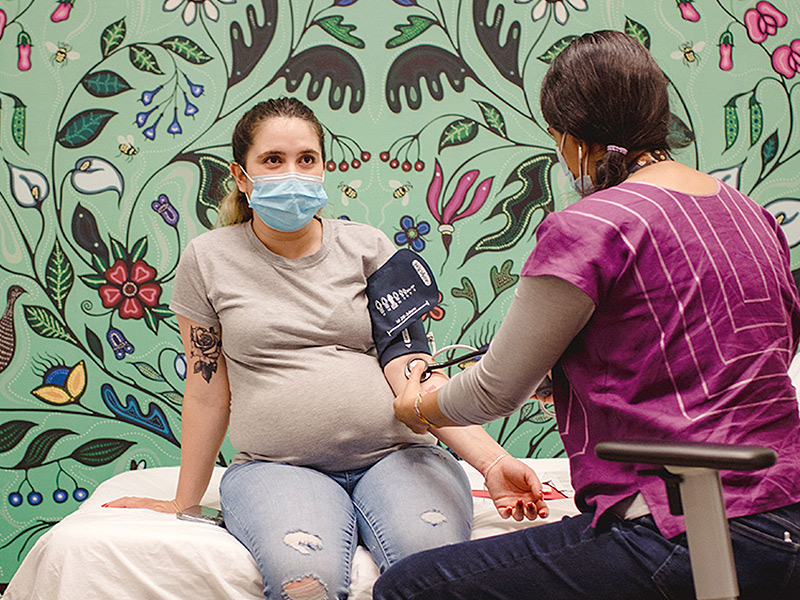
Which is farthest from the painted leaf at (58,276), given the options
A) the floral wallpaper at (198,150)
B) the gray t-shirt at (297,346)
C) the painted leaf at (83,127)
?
the gray t-shirt at (297,346)

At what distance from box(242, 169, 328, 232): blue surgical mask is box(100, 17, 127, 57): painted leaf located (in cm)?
91

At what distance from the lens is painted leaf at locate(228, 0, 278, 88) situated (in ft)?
7.57

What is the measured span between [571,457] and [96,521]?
0.89 meters

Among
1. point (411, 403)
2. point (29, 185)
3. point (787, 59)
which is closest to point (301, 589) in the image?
point (411, 403)

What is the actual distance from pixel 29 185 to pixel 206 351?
3.34 ft

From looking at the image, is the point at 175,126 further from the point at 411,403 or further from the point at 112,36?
the point at 411,403

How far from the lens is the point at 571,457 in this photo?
109cm

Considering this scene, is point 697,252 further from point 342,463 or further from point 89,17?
point 89,17

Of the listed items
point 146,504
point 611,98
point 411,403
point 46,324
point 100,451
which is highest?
point 611,98

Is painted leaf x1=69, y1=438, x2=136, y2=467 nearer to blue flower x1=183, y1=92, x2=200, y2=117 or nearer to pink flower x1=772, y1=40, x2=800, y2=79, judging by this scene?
blue flower x1=183, y1=92, x2=200, y2=117

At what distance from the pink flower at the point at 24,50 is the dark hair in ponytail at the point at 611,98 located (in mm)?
1807

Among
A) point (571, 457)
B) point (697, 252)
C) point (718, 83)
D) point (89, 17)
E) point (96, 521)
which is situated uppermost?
point (89, 17)

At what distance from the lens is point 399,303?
5.61 feet

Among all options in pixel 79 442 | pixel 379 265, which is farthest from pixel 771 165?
pixel 79 442
